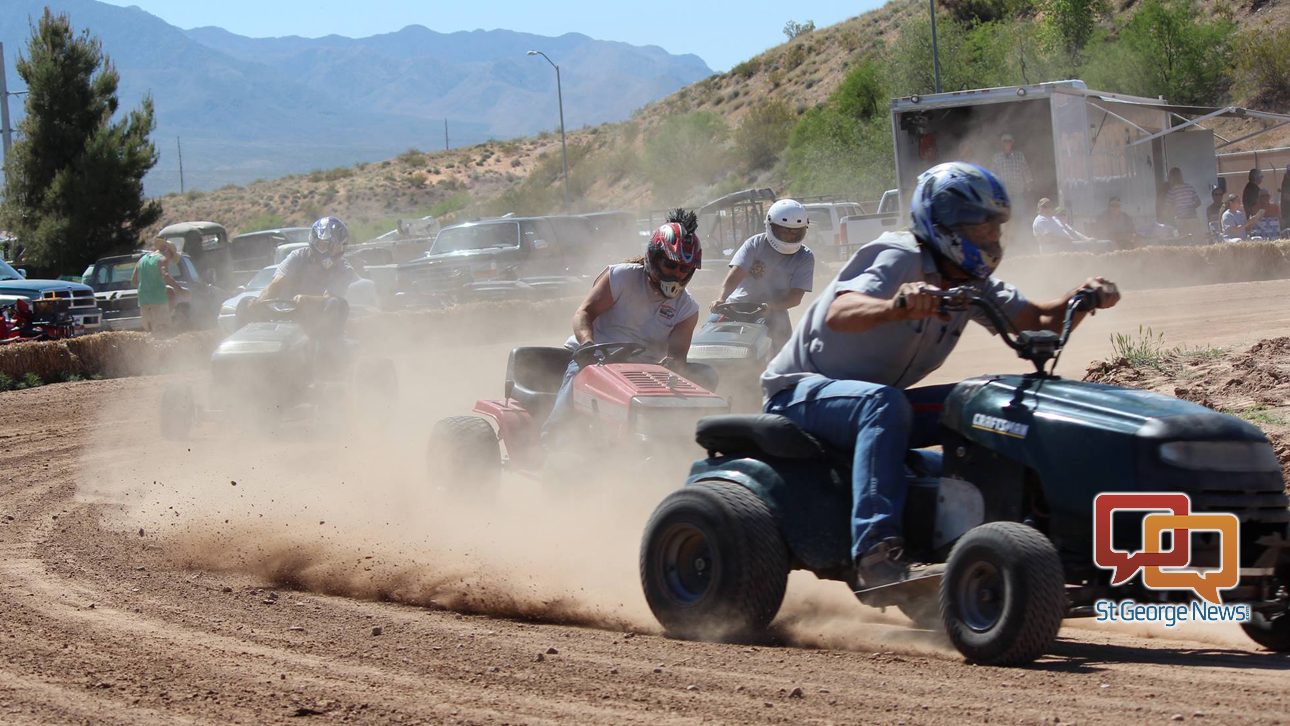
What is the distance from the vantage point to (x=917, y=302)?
4.98m

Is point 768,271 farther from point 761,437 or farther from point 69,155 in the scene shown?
point 69,155

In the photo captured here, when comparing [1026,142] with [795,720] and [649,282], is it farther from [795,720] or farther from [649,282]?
[795,720]

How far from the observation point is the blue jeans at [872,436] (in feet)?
17.3

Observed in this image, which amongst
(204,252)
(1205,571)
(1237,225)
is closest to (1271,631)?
(1205,571)

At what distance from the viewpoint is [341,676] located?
5172 millimetres

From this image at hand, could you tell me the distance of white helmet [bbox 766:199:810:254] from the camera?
34.3 feet

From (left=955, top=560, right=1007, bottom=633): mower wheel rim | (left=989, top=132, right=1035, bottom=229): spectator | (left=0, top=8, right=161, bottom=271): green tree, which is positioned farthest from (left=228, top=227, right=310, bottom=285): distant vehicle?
(left=955, top=560, right=1007, bottom=633): mower wheel rim

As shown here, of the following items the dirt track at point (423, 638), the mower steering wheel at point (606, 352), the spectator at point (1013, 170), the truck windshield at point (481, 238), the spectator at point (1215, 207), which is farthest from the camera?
the spectator at point (1215, 207)

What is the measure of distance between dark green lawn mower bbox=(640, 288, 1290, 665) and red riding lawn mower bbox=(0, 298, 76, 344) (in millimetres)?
16802

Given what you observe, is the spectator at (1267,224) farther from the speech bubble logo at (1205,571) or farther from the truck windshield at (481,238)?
the speech bubble logo at (1205,571)

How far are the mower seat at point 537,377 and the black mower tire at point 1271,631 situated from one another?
15.9ft

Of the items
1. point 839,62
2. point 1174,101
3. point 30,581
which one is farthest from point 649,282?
point 839,62

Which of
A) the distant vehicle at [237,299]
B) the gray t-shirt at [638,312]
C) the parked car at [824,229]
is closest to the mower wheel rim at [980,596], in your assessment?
the gray t-shirt at [638,312]

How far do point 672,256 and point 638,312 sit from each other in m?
0.56
